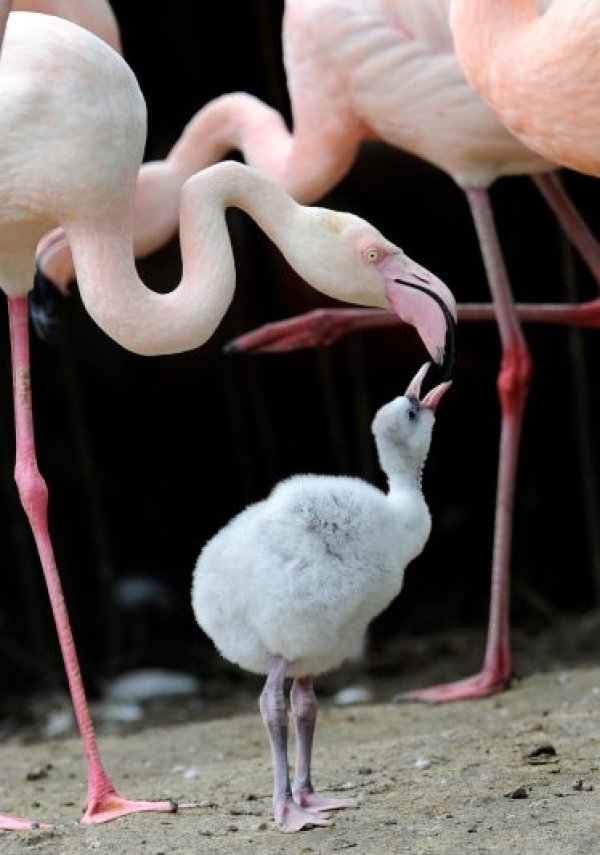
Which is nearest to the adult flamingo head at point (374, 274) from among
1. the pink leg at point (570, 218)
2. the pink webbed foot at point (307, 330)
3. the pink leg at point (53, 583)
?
the pink leg at point (53, 583)

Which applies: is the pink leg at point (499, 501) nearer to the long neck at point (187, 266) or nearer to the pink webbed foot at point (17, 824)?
the long neck at point (187, 266)

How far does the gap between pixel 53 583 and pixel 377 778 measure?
0.91 m

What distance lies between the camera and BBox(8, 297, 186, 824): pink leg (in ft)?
12.6

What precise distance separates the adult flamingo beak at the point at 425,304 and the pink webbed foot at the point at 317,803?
0.97 m

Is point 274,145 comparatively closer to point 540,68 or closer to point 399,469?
point 540,68

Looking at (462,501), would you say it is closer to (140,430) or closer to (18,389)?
(140,430)

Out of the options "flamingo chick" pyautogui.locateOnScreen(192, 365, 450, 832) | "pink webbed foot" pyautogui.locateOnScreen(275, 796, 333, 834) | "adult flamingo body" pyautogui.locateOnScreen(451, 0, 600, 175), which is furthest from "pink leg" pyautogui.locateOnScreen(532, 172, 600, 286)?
"pink webbed foot" pyautogui.locateOnScreen(275, 796, 333, 834)

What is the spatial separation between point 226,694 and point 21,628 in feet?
4.48

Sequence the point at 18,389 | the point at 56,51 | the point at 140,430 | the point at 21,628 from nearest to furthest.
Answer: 1. the point at 56,51
2. the point at 18,389
3. the point at 21,628
4. the point at 140,430

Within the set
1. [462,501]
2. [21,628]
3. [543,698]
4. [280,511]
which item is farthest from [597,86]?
[21,628]

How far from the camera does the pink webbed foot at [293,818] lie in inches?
134

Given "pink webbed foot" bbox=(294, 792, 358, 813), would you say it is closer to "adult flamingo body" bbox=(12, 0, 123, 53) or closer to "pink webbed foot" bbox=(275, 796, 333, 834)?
"pink webbed foot" bbox=(275, 796, 333, 834)

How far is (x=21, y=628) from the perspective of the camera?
7582 millimetres

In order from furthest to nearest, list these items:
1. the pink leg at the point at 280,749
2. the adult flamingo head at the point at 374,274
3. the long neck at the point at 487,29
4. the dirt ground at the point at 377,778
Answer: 1. the long neck at the point at 487,29
2. the adult flamingo head at the point at 374,274
3. the pink leg at the point at 280,749
4. the dirt ground at the point at 377,778
